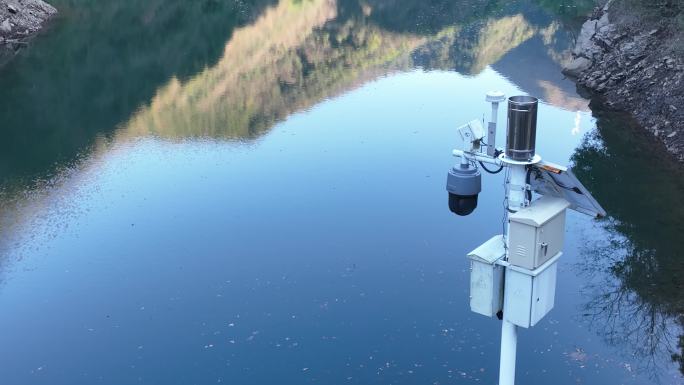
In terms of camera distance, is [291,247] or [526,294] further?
[291,247]

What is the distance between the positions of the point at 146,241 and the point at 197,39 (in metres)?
27.6

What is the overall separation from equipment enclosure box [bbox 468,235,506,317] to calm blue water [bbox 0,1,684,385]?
4354mm

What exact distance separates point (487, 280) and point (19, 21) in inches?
1494

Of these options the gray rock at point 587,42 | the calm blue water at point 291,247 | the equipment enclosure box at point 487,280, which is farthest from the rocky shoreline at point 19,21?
the equipment enclosure box at point 487,280

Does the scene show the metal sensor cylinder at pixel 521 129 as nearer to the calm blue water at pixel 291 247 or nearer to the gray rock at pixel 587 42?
the calm blue water at pixel 291 247

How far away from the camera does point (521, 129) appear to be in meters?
5.46

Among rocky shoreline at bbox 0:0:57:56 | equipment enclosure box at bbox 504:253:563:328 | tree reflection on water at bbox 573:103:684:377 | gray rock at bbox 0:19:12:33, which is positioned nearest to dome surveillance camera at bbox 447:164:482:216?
equipment enclosure box at bbox 504:253:563:328

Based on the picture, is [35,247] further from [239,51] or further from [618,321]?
[239,51]

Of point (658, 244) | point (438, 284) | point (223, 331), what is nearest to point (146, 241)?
point (223, 331)

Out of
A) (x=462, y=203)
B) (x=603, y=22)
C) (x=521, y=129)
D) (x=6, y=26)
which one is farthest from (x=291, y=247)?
(x=6, y=26)

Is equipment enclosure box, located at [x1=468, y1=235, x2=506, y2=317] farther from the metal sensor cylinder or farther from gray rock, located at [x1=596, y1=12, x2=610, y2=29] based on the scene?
gray rock, located at [x1=596, y1=12, x2=610, y2=29]

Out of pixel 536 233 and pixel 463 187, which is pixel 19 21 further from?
Result: pixel 536 233

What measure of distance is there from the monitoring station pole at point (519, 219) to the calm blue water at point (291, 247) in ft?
14.3

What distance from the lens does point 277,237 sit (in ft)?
47.5
